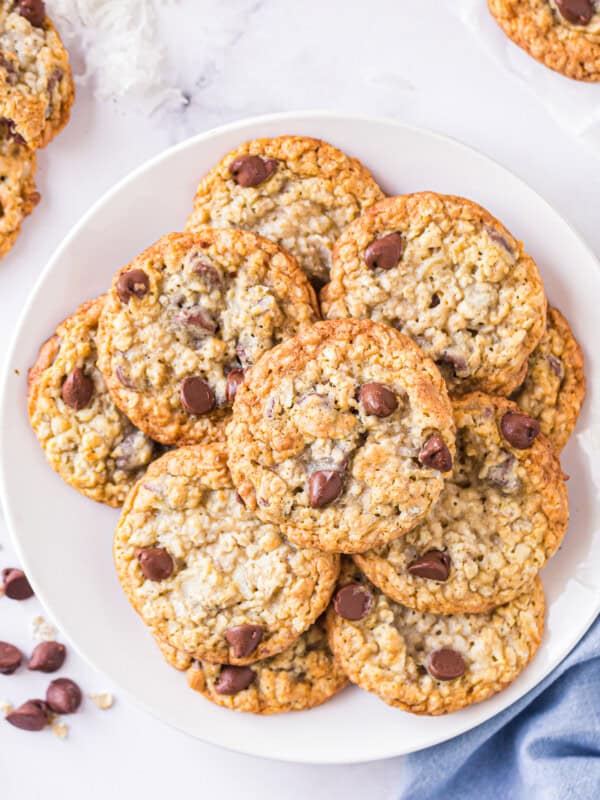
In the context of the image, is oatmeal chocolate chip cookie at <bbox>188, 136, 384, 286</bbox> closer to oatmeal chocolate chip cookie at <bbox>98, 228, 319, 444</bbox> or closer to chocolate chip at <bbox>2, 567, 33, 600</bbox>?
oatmeal chocolate chip cookie at <bbox>98, 228, 319, 444</bbox>

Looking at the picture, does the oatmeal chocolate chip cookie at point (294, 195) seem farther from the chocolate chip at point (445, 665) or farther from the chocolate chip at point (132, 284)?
the chocolate chip at point (445, 665)

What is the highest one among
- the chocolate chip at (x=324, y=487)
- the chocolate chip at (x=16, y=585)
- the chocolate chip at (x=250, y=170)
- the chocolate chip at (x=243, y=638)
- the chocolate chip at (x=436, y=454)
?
the chocolate chip at (x=250, y=170)

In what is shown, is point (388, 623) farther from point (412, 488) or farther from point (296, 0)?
point (296, 0)

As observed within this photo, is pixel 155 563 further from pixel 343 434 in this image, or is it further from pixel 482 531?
pixel 482 531

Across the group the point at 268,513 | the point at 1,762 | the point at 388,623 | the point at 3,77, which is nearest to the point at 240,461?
the point at 268,513

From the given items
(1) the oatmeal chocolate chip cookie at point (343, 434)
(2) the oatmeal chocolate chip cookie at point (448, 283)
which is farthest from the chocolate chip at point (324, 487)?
(2) the oatmeal chocolate chip cookie at point (448, 283)

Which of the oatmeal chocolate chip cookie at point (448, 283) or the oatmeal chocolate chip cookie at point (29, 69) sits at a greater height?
the oatmeal chocolate chip cookie at point (448, 283)

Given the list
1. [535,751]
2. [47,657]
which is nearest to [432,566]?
[535,751]
